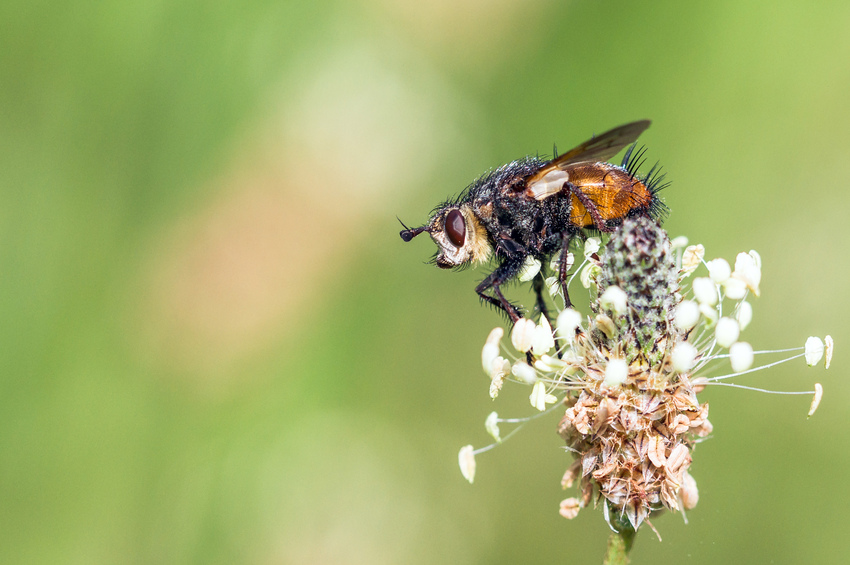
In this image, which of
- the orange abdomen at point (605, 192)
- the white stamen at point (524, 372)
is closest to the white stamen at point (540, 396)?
the white stamen at point (524, 372)

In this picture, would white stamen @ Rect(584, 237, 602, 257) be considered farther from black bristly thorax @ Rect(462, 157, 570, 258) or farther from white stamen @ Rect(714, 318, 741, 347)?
white stamen @ Rect(714, 318, 741, 347)

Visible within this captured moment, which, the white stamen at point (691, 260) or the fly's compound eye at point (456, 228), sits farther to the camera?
the fly's compound eye at point (456, 228)

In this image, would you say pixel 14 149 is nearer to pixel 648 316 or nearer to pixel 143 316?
pixel 143 316

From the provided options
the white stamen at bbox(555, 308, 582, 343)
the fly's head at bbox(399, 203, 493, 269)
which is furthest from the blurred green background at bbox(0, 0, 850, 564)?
the white stamen at bbox(555, 308, 582, 343)

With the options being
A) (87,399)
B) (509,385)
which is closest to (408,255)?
(509,385)

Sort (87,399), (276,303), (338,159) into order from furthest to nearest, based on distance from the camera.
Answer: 1. (338,159)
2. (276,303)
3. (87,399)

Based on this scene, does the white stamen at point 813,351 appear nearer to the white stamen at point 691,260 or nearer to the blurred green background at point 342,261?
the white stamen at point 691,260

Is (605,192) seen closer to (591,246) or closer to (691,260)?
(591,246)
